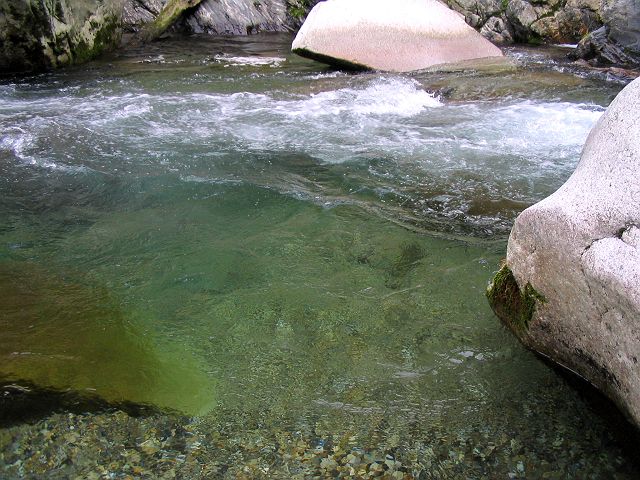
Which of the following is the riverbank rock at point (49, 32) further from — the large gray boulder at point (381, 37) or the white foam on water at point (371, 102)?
the white foam on water at point (371, 102)

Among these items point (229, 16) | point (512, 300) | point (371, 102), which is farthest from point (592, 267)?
point (229, 16)

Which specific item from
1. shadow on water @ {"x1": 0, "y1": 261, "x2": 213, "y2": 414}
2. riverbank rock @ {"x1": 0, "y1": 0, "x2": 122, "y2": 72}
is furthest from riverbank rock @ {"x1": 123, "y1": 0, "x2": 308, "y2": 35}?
shadow on water @ {"x1": 0, "y1": 261, "x2": 213, "y2": 414}

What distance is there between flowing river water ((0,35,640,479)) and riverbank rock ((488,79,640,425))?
0.76 ft

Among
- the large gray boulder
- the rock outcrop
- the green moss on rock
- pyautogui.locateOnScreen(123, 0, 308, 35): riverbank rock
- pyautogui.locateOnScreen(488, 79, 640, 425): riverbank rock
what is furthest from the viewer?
pyautogui.locateOnScreen(123, 0, 308, 35): riverbank rock

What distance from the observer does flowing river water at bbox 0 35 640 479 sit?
2424 millimetres

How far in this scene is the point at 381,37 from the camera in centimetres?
986

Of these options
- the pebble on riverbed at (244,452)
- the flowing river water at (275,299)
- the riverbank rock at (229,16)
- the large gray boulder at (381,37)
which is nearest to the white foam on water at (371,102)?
the flowing river water at (275,299)

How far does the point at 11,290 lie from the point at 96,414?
1.25 m

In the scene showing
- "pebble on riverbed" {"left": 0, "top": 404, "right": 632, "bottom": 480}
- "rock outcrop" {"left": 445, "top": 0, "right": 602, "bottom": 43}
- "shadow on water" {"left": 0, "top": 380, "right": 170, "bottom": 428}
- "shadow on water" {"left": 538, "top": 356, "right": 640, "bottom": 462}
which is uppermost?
"rock outcrop" {"left": 445, "top": 0, "right": 602, "bottom": 43}

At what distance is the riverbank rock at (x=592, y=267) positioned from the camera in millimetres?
2279

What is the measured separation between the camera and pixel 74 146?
588 centimetres

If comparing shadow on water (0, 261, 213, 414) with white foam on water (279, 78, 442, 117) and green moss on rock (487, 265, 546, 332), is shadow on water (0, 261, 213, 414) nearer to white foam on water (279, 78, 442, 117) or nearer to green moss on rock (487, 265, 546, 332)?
green moss on rock (487, 265, 546, 332)

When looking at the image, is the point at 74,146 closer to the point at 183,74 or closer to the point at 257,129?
the point at 257,129

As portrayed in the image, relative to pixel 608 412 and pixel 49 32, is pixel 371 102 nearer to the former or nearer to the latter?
pixel 49 32
